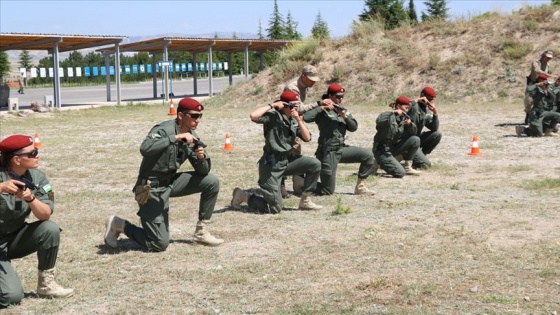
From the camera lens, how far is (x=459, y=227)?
8.42 metres

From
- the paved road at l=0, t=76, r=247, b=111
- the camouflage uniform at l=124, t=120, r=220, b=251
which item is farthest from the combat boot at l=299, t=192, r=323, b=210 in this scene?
the paved road at l=0, t=76, r=247, b=111

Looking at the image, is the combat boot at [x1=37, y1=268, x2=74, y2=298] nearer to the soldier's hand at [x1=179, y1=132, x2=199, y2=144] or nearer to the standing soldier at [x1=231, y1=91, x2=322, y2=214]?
the soldier's hand at [x1=179, y1=132, x2=199, y2=144]

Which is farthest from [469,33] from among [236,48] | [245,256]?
[245,256]

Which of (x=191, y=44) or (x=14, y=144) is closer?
(x=14, y=144)

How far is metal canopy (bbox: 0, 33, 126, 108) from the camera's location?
32375 mm

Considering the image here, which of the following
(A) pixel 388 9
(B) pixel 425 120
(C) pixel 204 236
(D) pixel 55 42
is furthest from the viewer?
(A) pixel 388 9

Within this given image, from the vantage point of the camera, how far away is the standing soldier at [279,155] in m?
9.32

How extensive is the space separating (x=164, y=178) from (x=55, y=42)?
2796 centimetres

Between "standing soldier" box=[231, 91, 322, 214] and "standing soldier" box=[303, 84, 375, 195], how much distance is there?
0.69m

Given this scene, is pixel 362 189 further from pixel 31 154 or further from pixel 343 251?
pixel 31 154

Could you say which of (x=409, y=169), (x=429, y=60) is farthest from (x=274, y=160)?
(x=429, y=60)

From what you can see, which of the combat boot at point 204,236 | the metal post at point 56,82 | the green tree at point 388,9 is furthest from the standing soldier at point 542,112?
the green tree at point 388,9

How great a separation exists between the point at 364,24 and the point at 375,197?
87.4ft

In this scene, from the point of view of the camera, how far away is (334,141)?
412 inches
